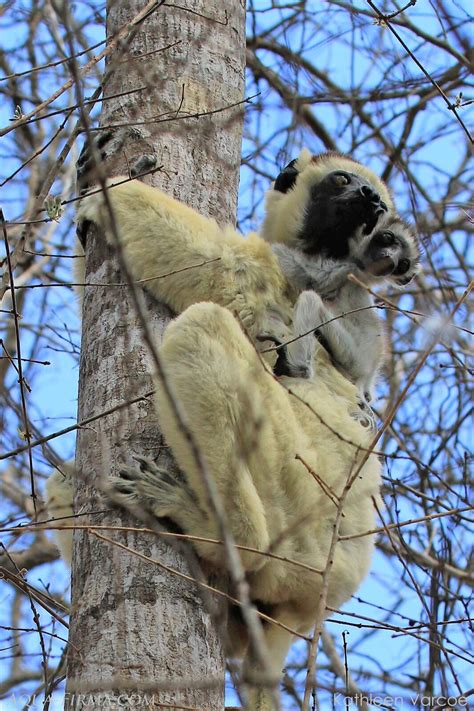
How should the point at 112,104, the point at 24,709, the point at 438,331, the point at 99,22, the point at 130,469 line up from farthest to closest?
the point at 99,22 < the point at 112,104 < the point at 24,709 < the point at 130,469 < the point at 438,331

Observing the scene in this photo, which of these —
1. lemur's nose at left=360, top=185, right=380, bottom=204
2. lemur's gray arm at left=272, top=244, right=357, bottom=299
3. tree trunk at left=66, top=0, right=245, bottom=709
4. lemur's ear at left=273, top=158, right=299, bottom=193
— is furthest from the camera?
lemur's ear at left=273, top=158, right=299, bottom=193

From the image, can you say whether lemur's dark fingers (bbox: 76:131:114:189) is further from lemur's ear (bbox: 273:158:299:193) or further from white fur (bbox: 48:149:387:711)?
lemur's ear (bbox: 273:158:299:193)

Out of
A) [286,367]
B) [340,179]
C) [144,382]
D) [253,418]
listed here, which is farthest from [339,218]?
[253,418]

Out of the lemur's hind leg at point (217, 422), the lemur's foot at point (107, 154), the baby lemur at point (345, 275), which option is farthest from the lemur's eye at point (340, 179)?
the lemur's hind leg at point (217, 422)

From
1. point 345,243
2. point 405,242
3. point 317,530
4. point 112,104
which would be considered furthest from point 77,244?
point 317,530

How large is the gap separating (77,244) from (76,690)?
9.89 feet

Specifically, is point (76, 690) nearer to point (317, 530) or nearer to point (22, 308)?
point (317, 530)

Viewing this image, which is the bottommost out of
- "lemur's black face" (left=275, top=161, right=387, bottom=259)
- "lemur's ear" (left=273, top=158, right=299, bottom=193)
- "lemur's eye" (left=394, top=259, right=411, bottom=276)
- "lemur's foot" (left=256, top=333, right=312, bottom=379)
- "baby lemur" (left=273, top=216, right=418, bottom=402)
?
"lemur's foot" (left=256, top=333, right=312, bottom=379)

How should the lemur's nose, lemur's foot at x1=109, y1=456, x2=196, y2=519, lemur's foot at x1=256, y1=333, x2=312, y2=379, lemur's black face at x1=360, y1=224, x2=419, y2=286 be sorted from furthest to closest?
the lemur's nose → lemur's black face at x1=360, y1=224, x2=419, y2=286 → lemur's foot at x1=256, y1=333, x2=312, y2=379 → lemur's foot at x1=109, y1=456, x2=196, y2=519

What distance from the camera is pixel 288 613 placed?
4.31 m

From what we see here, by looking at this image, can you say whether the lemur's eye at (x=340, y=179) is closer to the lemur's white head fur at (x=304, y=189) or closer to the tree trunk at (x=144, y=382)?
the lemur's white head fur at (x=304, y=189)

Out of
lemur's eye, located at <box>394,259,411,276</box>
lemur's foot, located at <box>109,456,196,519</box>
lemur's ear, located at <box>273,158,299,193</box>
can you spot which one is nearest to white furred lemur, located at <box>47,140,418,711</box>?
lemur's foot, located at <box>109,456,196,519</box>

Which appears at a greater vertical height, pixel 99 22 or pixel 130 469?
pixel 99 22

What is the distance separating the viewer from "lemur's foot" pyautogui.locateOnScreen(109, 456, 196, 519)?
378 centimetres
